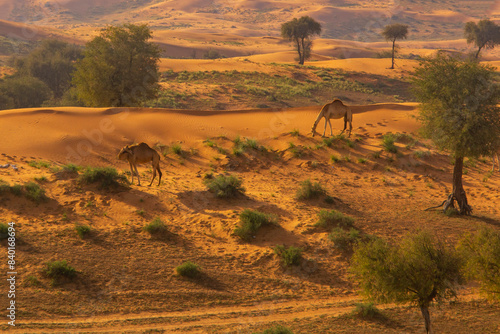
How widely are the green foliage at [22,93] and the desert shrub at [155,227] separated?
26.7 metres

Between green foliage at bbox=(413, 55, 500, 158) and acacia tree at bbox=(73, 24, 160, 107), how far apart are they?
18.0m

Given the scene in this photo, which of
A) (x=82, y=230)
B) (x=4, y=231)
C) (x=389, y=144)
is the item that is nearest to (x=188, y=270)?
(x=82, y=230)

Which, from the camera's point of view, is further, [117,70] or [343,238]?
[117,70]

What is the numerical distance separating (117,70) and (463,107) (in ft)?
63.4

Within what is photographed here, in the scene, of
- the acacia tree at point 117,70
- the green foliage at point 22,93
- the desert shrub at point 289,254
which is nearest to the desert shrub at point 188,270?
the desert shrub at point 289,254

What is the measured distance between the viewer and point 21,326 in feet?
Answer: 29.7

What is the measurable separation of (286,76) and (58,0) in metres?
123

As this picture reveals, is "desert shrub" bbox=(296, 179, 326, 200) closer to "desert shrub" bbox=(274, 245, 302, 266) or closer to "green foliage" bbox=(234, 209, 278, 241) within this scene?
"green foliage" bbox=(234, 209, 278, 241)

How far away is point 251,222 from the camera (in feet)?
44.0

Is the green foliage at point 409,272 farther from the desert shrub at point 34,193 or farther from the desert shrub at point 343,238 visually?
the desert shrub at point 34,193

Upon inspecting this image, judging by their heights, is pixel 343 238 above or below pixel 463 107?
below

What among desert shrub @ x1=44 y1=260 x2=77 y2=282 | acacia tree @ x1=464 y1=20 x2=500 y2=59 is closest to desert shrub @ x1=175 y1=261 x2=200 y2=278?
desert shrub @ x1=44 y1=260 x2=77 y2=282

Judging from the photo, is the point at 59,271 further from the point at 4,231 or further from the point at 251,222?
the point at 251,222

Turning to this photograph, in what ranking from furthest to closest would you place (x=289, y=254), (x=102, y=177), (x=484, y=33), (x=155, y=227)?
1. (x=484, y=33)
2. (x=102, y=177)
3. (x=155, y=227)
4. (x=289, y=254)
